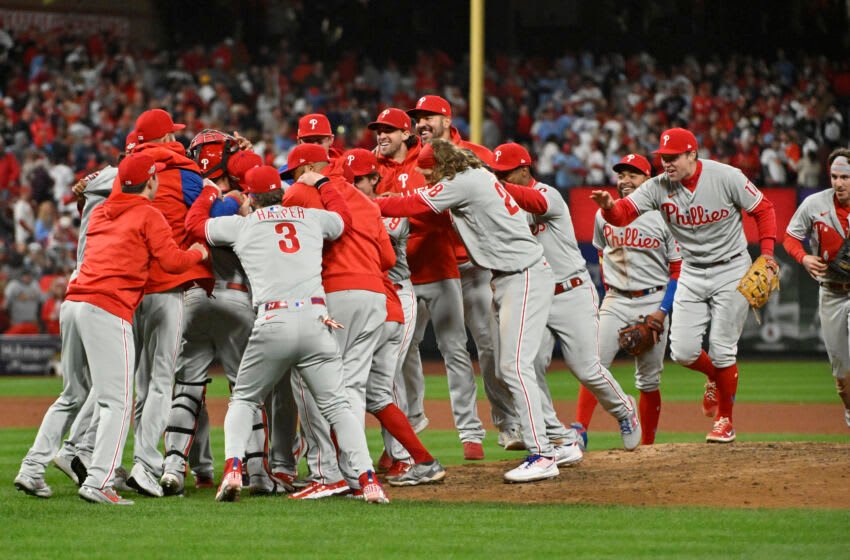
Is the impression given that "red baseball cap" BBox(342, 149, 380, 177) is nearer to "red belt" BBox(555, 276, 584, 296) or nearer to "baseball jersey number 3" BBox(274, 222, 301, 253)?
"baseball jersey number 3" BBox(274, 222, 301, 253)

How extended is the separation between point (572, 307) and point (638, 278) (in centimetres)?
117

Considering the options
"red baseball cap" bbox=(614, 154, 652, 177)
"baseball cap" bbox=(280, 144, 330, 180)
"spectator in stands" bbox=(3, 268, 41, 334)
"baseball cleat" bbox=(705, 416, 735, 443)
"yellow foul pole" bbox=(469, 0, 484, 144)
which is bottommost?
"spectator in stands" bbox=(3, 268, 41, 334)

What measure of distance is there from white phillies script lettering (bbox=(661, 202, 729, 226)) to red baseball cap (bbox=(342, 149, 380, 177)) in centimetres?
226

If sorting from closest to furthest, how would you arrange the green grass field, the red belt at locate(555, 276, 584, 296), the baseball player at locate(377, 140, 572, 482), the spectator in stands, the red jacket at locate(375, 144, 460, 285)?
1. the green grass field
2. the baseball player at locate(377, 140, 572, 482)
3. the red belt at locate(555, 276, 584, 296)
4. the red jacket at locate(375, 144, 460, 285)
5. the spectator in stands

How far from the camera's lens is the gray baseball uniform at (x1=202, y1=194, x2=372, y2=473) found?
6.55 meters

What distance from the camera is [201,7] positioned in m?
27.3

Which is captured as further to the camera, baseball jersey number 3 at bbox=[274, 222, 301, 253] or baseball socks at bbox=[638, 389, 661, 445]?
baseball socks at bbox=[638, 389, 661, 445]

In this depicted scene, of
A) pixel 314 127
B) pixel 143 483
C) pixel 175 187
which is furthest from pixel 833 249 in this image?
pixel 143 483

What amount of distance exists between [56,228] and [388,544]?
1482cm

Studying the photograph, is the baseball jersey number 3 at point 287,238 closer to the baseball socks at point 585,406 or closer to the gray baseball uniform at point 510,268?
the gray baseball uniform at point 510,268

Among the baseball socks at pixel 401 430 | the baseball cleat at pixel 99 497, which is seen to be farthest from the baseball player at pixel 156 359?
the baseball socks at pixel 401 430

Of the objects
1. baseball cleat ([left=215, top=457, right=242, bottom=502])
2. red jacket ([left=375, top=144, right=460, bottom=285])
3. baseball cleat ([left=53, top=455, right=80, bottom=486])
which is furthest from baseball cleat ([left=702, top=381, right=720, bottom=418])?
baseball cleat ([left=53, top=455, right=80, bottom=486])

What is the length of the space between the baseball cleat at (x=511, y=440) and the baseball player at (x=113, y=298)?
9.06 feet

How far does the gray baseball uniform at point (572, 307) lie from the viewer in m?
8.10
